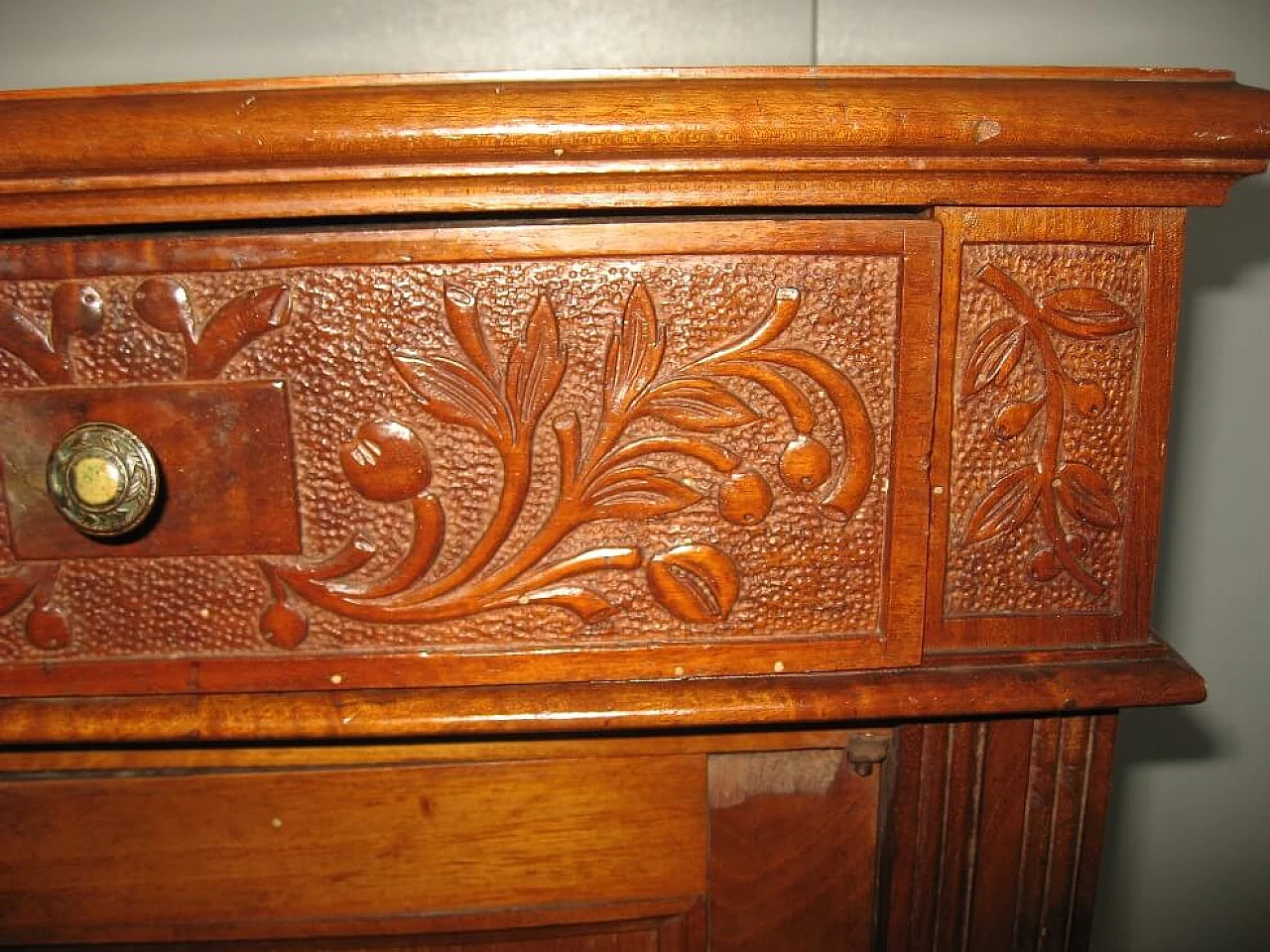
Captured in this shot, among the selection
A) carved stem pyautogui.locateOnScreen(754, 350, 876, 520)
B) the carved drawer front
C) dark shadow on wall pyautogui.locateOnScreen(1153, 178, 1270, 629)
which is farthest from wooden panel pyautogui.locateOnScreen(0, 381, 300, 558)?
dark shadow on wall pyautogui.locateOnScreen(1153, 178, 1270, 629)

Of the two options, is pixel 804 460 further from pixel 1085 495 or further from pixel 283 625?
pixel 283 625

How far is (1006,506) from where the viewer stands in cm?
38

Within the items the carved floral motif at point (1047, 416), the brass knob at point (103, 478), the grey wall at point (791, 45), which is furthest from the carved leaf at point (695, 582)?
the grey wall at point (791, 45)

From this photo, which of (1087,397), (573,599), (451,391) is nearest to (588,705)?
(573,599)

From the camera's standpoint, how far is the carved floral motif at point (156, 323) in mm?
353

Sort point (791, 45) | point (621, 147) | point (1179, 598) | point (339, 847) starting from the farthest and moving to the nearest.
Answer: point (1179, 598) → point (791, 45) → point (339, 847) → point (621, 147)

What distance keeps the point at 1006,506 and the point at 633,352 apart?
0.58 ft

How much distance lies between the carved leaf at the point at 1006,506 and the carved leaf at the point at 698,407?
0.36 feet

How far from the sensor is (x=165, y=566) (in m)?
0.38

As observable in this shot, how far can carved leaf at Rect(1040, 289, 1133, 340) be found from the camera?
1.19 feet

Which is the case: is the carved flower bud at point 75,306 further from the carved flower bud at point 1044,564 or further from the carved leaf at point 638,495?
the carved flower bud at point 1044,564

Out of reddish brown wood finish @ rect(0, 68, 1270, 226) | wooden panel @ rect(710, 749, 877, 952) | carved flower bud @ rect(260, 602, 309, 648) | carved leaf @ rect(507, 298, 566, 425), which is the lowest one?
wooden panel @ rect(710, 749, 877, 952)

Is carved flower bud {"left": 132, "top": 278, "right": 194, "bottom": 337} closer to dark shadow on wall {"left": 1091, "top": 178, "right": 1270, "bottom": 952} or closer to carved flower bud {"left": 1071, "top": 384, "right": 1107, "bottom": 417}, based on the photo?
carved flower bud {"left": 1071, "top": 384, "right": 1107, "bottom": 417}

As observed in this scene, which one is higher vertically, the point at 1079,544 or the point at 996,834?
the point at 1079,544
